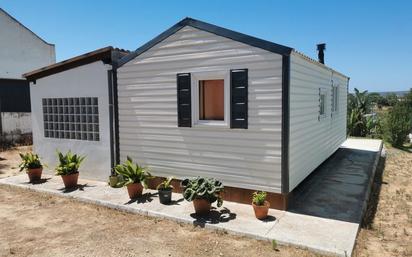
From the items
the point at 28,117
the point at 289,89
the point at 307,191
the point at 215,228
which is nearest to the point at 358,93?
the point at 307,191

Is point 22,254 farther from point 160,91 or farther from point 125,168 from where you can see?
point 160,91

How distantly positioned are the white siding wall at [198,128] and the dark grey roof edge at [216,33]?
0.10 m

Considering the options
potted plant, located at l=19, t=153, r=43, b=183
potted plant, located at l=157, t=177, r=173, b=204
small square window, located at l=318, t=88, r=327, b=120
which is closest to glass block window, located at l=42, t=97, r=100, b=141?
potted plant, located at l=19, t=153, r=43, b=183

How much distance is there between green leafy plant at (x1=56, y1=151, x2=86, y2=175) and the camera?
27.2 ft

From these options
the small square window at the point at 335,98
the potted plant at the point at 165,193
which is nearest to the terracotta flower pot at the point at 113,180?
the potted plant at the point at 165,193

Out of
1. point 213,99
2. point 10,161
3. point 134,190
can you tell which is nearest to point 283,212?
point 213,99

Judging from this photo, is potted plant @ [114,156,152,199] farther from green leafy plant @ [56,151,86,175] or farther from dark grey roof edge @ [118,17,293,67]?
dark grey roof edge @ [118,17,293,67]

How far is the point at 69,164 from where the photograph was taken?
8.33m

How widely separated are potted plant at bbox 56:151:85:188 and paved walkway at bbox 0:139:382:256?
233 mm

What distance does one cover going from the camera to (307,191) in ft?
24.5

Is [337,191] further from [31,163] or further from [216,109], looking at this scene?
[31,163]

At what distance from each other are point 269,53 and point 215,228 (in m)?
3.28

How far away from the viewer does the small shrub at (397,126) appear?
51.8ft

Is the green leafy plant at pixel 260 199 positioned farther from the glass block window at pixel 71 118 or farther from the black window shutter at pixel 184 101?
the glass block window at pixel 71 118
